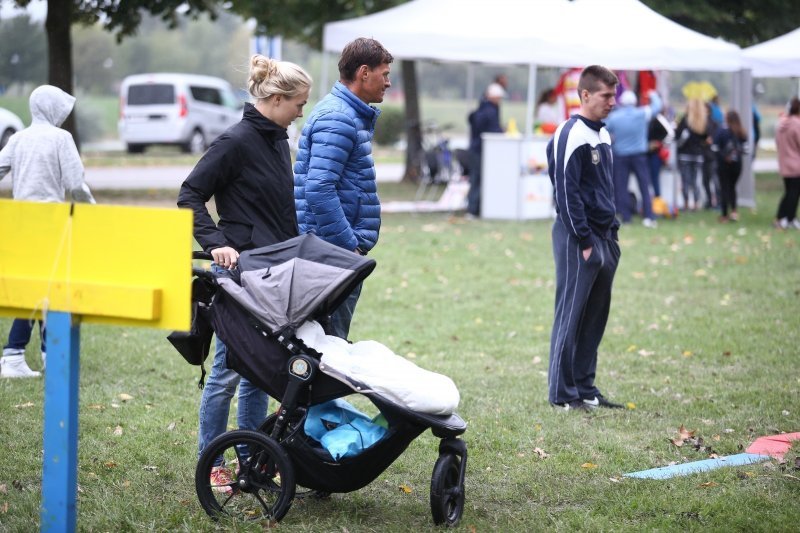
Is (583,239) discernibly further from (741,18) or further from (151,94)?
(151,94)

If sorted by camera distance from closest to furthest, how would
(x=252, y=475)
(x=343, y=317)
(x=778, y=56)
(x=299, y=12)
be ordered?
1. (x=252, y=475)
2. (x=343, y=317)
3. (x=778, y=56)
4. (x=299, y=12)

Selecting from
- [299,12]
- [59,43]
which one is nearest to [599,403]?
[59,43]

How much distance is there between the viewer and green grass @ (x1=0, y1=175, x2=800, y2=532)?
16.0 feet

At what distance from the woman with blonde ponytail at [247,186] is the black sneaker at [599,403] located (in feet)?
9.00

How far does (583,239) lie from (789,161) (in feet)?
37.4

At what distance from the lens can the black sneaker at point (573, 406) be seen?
6855 mm

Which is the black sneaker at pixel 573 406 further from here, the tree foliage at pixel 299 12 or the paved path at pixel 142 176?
the tree foliage at pixel 299 12

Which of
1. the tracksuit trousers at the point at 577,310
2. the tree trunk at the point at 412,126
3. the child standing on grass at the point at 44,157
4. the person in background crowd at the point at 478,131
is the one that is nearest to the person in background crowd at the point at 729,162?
the person in background crowd at the point at 478,131

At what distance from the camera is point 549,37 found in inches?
649

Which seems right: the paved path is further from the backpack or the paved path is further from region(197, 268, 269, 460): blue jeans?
the backpack

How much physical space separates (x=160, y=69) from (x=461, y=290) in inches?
2193

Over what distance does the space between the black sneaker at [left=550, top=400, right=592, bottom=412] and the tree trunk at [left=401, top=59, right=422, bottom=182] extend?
53.2ft

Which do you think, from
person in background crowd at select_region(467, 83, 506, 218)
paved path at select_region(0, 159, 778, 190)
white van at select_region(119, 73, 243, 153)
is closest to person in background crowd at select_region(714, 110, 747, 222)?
person in background crowd at select_region(467, 83, 506, 218)

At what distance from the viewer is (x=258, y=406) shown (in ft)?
17.1
